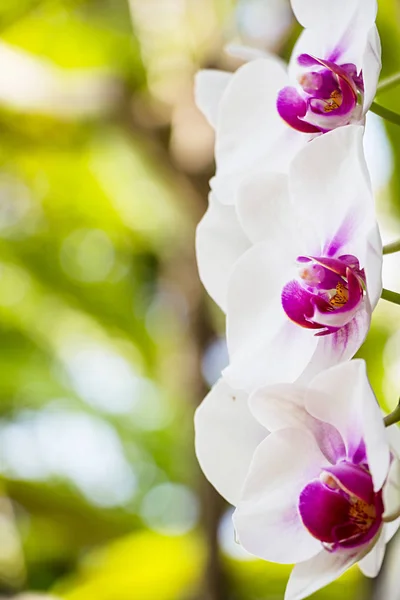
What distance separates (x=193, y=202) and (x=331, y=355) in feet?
2.36

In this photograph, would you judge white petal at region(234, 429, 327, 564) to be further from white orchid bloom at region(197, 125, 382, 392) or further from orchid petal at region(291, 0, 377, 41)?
orchid petal at region(291, 0, 377, 41)

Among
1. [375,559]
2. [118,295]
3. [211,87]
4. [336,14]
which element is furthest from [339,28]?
[118,295]

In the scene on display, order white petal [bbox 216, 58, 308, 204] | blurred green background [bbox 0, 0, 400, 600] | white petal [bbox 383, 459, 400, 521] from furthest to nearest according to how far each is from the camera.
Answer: blurred green background [bbox 0, 0, 400, 600]
white petal [bbox 216, 58, 308, 204]
white petal [bbox 383, 459, 400, 521]

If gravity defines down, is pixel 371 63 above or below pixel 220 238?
above

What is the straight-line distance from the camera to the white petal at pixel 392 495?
0.87 feet

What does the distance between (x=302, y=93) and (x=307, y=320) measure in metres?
0.10

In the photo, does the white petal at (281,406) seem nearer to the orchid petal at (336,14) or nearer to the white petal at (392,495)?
the white petal at (392,495)

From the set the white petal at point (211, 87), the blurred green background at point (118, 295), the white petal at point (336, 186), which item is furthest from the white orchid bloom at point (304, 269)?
the blurred green background at point (118, 295)

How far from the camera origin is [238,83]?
41 cm

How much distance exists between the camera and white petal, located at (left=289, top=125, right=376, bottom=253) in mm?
304

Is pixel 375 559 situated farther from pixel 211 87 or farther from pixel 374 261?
pixel 211 87

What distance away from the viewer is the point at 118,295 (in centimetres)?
152

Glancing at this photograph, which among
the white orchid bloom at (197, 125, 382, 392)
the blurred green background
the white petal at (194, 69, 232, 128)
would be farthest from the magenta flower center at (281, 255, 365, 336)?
the blurred green background

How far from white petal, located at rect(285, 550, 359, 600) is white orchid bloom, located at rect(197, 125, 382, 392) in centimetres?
7
